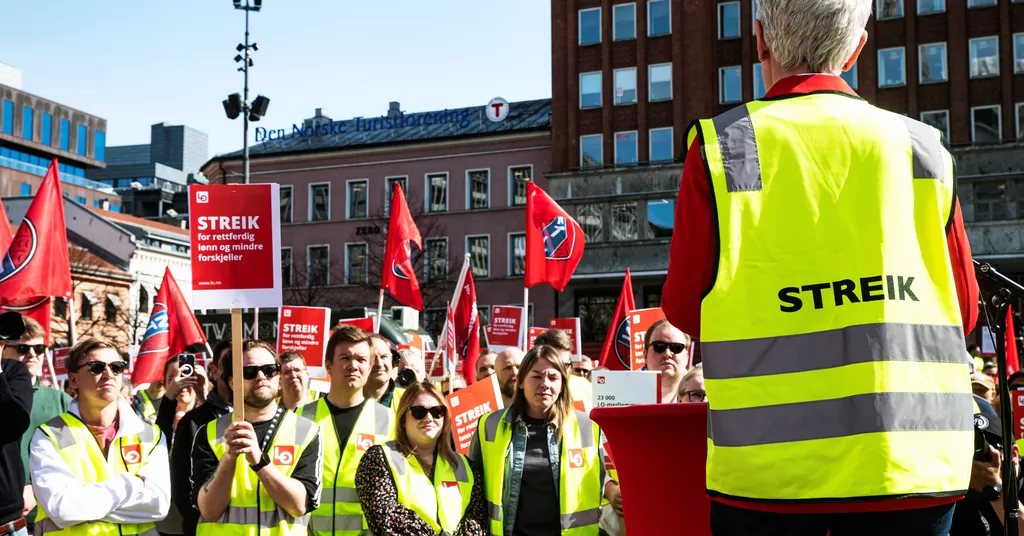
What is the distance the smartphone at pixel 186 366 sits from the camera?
7.45m

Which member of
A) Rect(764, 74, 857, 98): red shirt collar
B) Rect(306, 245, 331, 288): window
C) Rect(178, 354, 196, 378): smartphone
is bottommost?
Rect(178, 354, 196, 378): smartphone

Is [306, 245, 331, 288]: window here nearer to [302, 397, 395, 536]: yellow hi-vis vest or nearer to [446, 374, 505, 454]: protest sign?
[446, 374, 505, 454]: protest sign

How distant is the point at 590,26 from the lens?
149 feet

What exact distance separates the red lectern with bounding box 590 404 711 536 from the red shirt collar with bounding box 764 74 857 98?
2.44ft

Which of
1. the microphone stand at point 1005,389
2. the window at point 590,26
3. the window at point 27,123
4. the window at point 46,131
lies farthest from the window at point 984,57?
the window at point 46,131

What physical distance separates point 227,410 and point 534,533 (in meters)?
1.89

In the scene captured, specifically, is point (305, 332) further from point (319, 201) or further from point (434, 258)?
point (319, 201)

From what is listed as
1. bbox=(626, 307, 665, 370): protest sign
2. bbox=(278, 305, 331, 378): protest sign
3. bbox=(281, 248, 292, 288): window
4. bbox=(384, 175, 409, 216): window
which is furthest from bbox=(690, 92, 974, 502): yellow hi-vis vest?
bbox=(281, 248, 292, 288): window

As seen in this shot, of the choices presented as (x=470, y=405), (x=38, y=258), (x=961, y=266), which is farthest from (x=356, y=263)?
(x=961, y=266)

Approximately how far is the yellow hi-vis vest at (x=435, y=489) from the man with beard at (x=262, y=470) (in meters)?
0.44

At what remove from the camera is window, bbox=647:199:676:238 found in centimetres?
4347

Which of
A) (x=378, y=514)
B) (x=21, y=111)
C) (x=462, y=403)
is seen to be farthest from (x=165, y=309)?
(x=21, y=111)

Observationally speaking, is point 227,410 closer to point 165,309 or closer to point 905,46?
point 165,309

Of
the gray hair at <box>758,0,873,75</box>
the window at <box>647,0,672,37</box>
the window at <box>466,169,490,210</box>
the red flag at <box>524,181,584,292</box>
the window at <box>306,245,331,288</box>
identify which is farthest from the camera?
the window at <box>306,245,331,288</box>
